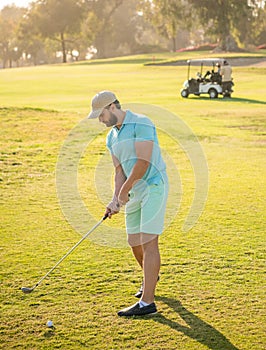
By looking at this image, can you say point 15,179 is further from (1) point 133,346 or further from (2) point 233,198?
(1) point 133,346

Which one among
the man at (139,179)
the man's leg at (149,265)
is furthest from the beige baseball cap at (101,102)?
the man's leg at (149,265)

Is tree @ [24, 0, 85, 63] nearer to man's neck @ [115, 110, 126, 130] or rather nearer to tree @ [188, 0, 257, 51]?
tree @ [188, 0, 257, 51]

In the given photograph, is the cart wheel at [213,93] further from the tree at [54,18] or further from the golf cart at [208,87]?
the tree at [54,18]

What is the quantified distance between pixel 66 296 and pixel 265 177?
6921 millimetres

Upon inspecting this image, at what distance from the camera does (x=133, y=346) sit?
518cm

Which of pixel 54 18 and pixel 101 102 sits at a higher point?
pixel 101 102

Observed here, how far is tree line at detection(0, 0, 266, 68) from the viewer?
69688 mm

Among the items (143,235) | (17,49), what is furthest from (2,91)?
(17,49)

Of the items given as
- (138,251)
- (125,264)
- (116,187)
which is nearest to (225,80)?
(125,264)

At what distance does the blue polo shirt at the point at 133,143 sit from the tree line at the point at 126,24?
63.5 meters

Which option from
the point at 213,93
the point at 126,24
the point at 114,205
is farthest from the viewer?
the point at 126,24

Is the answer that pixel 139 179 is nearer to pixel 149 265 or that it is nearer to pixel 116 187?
pixel 116 187

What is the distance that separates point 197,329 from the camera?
5473 millimetres

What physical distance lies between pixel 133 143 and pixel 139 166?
188 millimetres
